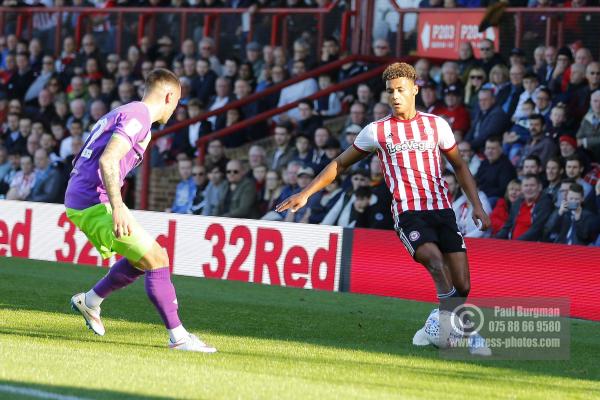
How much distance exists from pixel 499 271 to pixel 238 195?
5498mm

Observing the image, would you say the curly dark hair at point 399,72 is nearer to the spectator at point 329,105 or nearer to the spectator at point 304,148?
Answer: the spectator at point 304,148

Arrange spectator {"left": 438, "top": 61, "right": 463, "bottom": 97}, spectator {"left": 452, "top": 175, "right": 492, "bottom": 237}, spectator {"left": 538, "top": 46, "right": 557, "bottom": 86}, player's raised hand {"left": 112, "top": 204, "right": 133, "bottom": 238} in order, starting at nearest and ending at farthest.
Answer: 1. player's raised hand {"left": 112, "top": 204, "right": 133, "bottom": 238}
2. spectator {"left": 452, "top": 175, "right": 492, "bottom": 237}
3. spectator {"left": 538, "top": 46, "right": 557, "bottom": 86}
4. spectator {"left": 438, "top": 61, "right": 463, "bottom": 97}

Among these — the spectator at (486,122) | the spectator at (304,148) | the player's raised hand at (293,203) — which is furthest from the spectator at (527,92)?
the player's raised hand at (293,203)

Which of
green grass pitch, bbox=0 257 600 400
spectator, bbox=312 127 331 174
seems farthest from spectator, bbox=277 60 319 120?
green grass pitch, bbox=0 257 600 400

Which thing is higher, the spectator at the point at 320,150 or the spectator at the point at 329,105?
the spectator at the point at 329,105

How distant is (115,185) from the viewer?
8273mm

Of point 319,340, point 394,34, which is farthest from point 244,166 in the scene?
point 319,340

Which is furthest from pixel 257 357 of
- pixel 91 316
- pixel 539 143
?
pixel 539 143

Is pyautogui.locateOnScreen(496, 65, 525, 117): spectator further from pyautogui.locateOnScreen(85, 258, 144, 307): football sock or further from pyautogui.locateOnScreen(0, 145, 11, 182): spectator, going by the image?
pyautogui.locateOnScreen(0, 145, 11, 182): spectator

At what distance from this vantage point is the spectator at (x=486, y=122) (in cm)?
1666

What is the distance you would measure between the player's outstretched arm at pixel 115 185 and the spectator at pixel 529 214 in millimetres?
7762

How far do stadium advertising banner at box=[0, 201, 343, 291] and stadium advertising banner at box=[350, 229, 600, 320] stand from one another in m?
0.39

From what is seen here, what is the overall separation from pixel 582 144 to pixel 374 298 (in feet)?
11.7

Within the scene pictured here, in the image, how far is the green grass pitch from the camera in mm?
7180
